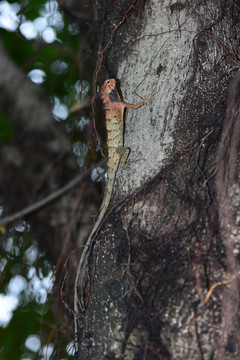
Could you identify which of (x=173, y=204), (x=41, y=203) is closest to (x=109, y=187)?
(x=173, y=204)

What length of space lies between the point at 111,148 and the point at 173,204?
2.82ft

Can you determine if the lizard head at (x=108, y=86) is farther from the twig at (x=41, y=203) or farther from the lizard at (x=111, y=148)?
the twig at (x=41, y=203)

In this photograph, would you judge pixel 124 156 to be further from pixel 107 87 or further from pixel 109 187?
pixel 107 87

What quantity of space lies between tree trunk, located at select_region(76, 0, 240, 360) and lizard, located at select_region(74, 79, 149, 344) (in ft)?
0.22

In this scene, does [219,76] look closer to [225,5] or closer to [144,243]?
[225,5]

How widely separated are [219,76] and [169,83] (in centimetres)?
27

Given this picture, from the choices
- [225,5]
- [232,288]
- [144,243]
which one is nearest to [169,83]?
[225,5]

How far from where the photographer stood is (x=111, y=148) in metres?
2.54

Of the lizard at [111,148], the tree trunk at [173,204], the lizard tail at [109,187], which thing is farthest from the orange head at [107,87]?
the lizard tail at [109,187]

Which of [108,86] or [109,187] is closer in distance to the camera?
[109,187]

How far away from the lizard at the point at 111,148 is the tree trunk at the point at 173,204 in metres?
0.07

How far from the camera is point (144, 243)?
177cm

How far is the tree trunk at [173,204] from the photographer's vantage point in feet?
5.04

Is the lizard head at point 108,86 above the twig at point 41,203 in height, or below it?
above
